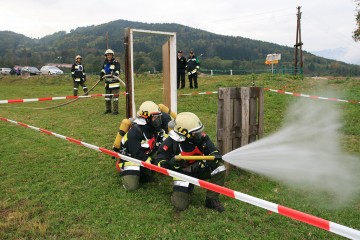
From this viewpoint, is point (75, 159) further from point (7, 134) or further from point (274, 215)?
point (274, 215)

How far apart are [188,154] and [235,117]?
1445 mm

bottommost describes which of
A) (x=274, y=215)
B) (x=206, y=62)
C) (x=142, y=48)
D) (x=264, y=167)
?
(x=274, y=215)

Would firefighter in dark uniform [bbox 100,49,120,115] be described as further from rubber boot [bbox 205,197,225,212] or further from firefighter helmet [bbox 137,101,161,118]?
rubber boot [bbox 205,197,225,212]

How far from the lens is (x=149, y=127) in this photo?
5.16 meters

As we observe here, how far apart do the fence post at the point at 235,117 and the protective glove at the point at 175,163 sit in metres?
1.18

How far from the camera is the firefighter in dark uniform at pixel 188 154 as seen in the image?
420 cm

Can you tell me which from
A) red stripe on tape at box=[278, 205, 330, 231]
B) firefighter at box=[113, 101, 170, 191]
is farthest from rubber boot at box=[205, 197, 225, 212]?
red stripe on tape at box=[278, 205, 330, 231]

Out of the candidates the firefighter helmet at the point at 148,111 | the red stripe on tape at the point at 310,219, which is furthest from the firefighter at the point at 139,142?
the red stripe on tape at the point at 310,219

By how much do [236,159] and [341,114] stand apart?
20.5ft

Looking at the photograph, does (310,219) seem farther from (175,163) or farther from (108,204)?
(108,204)

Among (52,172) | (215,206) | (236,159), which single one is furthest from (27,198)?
(236,159)

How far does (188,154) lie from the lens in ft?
14.4

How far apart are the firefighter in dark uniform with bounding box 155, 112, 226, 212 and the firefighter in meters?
0.62

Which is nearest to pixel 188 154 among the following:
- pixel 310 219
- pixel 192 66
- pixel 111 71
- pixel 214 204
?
pixel 214 204
